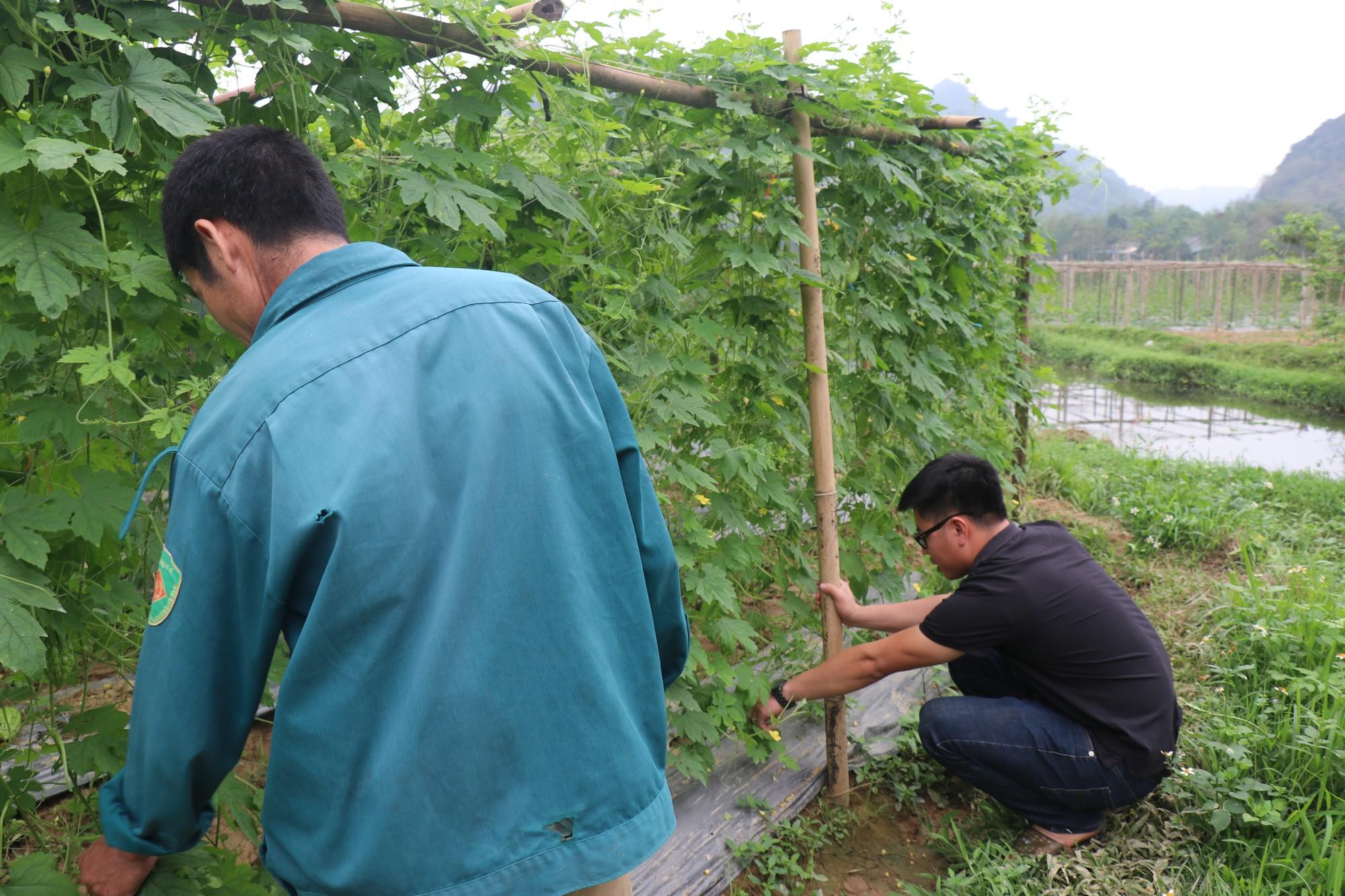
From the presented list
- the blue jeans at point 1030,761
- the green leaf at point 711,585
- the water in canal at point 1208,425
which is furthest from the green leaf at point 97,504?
the water in canal at point 1208,425

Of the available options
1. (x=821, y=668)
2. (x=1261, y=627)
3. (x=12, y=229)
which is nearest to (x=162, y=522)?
(x=12, y=229)

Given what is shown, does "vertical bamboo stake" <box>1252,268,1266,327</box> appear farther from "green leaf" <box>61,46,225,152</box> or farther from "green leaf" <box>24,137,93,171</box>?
"green leaf" <box>24,137,93,171</box>

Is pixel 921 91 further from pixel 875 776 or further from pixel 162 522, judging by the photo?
pixel 162 522

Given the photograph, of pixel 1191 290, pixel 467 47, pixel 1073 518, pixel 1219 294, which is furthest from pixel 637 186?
pixel 1191 290

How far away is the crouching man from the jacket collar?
2019mm

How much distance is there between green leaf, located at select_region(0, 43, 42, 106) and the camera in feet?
4.07

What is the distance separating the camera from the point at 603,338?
7.38 ft

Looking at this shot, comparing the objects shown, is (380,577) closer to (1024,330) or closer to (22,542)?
(22,542)

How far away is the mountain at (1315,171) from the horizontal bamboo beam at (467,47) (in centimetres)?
7261

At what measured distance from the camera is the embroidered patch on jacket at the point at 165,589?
106 cm

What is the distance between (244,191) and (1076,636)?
247 centimetres

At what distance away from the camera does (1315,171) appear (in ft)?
220

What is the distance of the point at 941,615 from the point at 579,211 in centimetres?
159

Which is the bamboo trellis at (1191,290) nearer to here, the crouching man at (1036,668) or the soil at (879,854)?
the crouching man at (1036,668)
